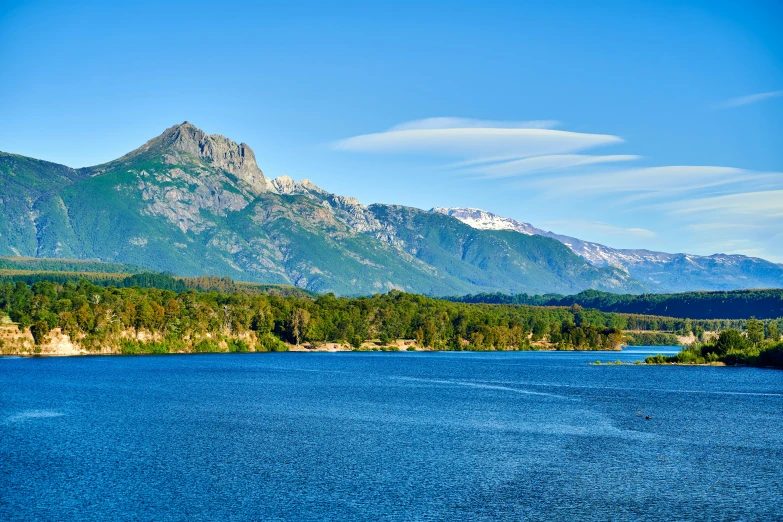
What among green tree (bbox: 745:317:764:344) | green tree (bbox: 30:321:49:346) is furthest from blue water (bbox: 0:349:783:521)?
green tree (bbox: 745:317:764:344)

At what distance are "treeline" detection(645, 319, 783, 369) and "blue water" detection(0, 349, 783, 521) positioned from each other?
46.3 meters

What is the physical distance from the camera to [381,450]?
221 ft

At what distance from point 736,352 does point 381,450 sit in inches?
5137

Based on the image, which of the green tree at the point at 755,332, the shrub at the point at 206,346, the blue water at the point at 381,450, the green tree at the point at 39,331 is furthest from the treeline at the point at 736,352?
the green tree at the point at 39,331

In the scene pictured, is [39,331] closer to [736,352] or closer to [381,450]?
[381,450]

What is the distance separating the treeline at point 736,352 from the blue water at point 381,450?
152 ft

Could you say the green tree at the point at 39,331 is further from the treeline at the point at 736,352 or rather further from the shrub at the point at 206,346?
the treeline at the point at 736,352

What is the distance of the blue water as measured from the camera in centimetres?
4994

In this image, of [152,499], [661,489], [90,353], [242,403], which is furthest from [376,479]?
[90,353]

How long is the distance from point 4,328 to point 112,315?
71.3ft

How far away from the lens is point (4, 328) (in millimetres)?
165750

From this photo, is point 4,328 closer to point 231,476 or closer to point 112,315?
point 112,315

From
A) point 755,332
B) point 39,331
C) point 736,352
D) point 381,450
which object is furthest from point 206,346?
point 381,450

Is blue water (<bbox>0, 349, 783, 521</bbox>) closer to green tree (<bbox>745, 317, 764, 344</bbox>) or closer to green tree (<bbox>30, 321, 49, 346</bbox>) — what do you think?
green tree (<bbox>30, 321, 49, 346</bbox>)
